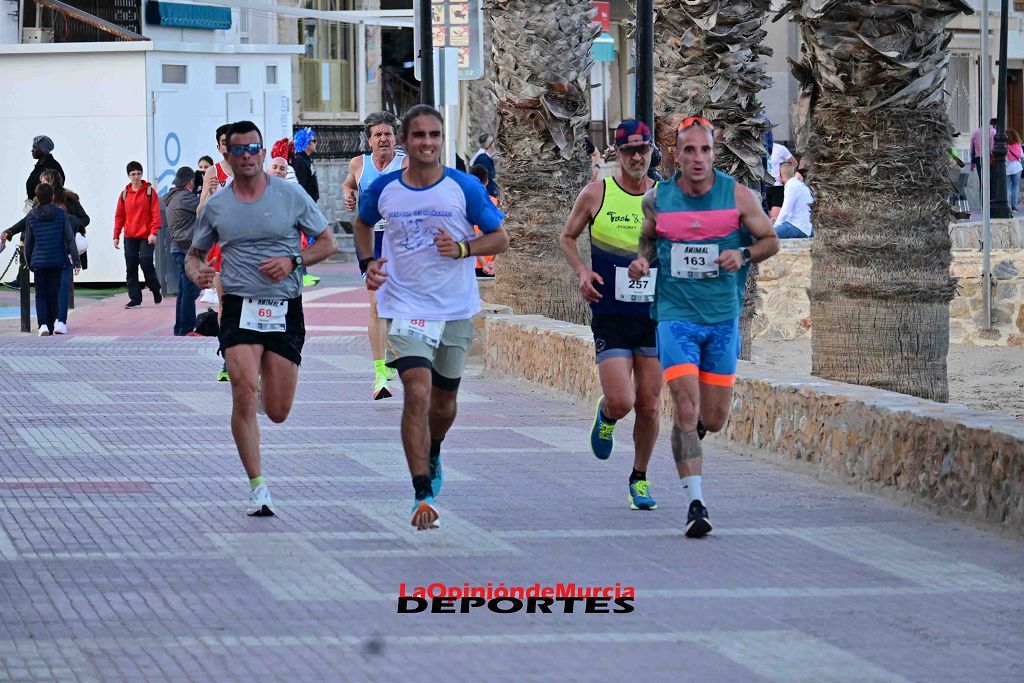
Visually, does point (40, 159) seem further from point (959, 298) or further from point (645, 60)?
point (959, 298)

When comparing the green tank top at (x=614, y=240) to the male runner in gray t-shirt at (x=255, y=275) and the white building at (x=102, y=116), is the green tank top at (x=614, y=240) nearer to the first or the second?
the male runner in gray t-shirt at (x=255, y=275)

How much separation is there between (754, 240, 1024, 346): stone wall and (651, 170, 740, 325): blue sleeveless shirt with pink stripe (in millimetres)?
10012

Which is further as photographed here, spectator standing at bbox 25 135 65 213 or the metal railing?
the metal railing

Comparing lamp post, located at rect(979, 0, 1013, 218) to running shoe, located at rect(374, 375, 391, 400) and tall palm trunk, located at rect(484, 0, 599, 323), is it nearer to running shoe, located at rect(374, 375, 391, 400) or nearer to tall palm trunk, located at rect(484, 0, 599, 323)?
tall palm trunk, located at rect(484, 0, 599, 323)

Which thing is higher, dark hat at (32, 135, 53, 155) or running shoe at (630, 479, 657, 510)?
dark hat at (32, 135, 53, 155)

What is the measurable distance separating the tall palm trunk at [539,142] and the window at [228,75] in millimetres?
9943

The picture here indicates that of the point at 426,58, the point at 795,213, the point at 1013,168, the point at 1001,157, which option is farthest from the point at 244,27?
the point at 426,58

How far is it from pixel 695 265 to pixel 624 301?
72cm

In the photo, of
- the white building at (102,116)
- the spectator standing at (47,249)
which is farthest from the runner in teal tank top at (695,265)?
the white building at (102,116)

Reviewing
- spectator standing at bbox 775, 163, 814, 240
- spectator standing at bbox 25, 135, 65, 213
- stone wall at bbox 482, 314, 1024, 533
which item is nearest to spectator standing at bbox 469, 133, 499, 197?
spectator standing at bbox 775, 163, 814, 240

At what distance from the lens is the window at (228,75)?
27.2m

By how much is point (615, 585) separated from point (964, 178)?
114 feet

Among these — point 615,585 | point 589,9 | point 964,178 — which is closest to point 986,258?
point 589,9

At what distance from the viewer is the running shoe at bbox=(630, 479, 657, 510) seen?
9180 millimetres
